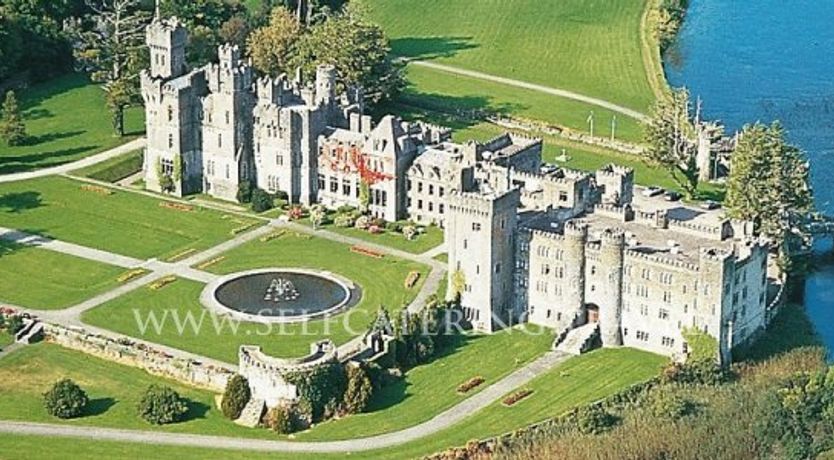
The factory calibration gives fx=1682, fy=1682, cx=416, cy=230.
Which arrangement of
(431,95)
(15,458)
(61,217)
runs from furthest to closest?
(431,95) < (61,217) < (15,458)

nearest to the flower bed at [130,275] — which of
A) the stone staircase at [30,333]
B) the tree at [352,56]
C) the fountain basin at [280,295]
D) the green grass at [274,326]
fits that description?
the green grass at [274,326]

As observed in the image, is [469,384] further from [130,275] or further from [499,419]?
[130,275]

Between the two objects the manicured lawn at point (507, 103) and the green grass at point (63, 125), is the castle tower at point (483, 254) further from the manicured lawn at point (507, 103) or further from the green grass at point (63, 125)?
the green grass at point (63, 125)

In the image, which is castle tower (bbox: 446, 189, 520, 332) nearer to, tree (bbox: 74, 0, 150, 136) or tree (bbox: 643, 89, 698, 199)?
tree (bbox: 643, 89, 698, 199)

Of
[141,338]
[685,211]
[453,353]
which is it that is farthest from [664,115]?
[141,338]

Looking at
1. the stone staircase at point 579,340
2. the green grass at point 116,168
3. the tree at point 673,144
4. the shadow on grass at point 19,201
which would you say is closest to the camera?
the stone staircase at point 579,340

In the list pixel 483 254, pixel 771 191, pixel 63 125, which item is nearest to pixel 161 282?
pixel 483 254

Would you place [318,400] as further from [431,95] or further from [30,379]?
[431,95]
